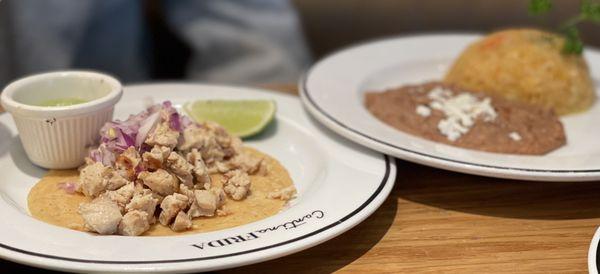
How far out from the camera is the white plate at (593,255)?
121 centimetres

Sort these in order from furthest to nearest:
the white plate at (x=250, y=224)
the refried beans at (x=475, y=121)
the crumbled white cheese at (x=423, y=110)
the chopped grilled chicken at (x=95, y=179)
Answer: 1. the crumbled white cheese at (x=423, y=110)
2. the refried beans at (x=475, y=121)
3. the chopped grilled chicken at (x=95, y=179)
4. the white plate at (x=250, y=224)

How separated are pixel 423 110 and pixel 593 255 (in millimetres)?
709

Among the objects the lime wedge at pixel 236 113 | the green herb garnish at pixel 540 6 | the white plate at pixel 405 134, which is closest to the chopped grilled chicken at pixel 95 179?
the lime wedge at pixel 236 113

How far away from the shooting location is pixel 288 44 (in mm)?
3125

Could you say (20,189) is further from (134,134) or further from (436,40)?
(436,40)

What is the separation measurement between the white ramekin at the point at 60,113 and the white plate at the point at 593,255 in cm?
102

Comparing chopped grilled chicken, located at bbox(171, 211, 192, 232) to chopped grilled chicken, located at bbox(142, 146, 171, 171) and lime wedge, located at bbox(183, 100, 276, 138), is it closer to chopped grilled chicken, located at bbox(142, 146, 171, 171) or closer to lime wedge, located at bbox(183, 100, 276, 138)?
chopped grilled chicken, located at bbox(142, 146, 171, 171)

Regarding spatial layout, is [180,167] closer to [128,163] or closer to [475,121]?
[128,163]

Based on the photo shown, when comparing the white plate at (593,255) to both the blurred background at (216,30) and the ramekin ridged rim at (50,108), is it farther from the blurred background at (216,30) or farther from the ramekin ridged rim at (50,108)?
the blurred background at (216,30)

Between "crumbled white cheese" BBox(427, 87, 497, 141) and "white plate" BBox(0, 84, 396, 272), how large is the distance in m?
0.27

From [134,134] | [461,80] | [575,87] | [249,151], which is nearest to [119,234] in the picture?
[134,134]

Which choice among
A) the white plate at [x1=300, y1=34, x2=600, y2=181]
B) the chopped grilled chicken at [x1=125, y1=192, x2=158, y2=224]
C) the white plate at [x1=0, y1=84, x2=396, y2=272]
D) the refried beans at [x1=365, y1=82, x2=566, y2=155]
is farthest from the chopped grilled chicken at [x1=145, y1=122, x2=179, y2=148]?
the refried beans at [x1=365, y1=82, x2=566, y2=155]

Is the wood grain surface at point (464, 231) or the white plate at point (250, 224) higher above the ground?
the white plate at point (250, 224)

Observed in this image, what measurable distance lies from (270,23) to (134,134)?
5.58 ft
